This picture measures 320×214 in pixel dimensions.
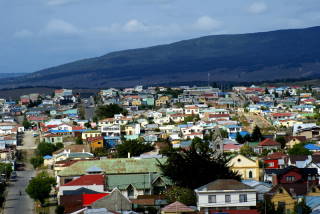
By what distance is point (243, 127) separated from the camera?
205 ft

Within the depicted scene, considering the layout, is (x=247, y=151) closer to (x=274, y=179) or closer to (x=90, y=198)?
(x=274, y=179)

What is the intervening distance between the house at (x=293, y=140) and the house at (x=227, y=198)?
23.9m

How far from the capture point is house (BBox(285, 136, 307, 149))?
4956 centimetres

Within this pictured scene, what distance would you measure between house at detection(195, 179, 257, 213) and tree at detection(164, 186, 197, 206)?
4.13 ft

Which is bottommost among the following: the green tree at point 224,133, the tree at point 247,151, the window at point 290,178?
the green tree at point 224,133

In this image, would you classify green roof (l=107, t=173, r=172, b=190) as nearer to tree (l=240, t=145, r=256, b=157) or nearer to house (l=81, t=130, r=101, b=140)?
tree (l=240, t=145, r=256, b=157)

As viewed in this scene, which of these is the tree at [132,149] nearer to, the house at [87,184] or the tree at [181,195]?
the house at [87,184]

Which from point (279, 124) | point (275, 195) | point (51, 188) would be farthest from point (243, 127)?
point (275, 195)

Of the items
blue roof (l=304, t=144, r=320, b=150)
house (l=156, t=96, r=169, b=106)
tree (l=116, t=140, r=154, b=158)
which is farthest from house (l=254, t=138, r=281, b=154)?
house (l=156, t=96, r=169, b=106)

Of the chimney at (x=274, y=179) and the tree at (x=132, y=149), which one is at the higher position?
the chimney at (x=274, y=179)

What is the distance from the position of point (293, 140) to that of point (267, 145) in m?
3.03

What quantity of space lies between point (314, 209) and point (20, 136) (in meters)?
46.3

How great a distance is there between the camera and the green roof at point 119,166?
3403cm

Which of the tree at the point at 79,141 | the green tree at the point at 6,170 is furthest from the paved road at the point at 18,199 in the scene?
the tree at the point at 79,141
